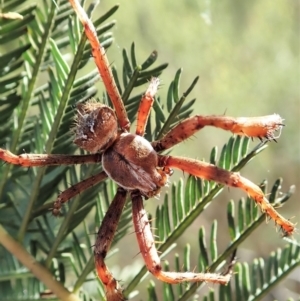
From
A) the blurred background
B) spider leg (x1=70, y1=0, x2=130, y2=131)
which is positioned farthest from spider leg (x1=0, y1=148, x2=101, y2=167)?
the blurred background

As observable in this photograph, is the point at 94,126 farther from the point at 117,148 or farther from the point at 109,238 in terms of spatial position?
the point at 109,238

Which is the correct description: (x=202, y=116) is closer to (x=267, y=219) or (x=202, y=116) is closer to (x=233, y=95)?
(x=267, y=219)

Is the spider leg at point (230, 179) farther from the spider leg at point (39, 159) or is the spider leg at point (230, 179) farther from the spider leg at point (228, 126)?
the spider leg at point (39, 159)

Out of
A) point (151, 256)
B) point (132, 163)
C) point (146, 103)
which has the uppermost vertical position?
point (146, 103)

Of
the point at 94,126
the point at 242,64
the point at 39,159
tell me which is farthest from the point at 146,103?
the point at 242,64

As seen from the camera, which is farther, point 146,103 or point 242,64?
point 242,64
